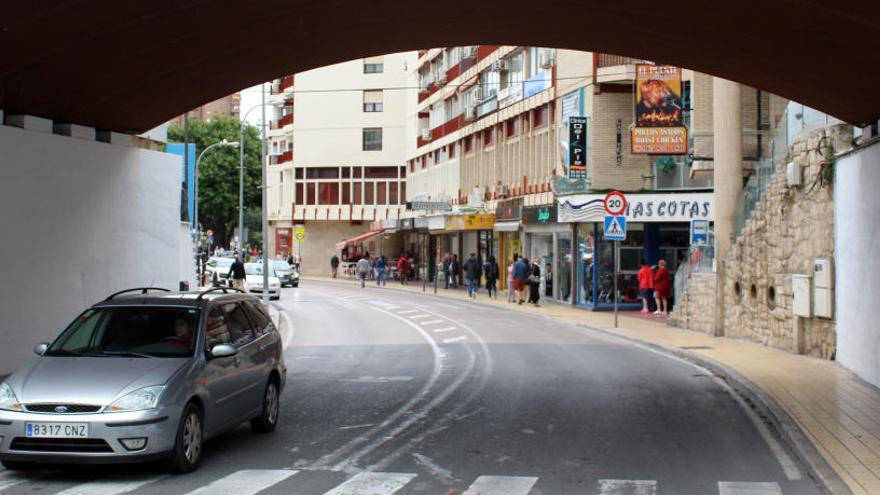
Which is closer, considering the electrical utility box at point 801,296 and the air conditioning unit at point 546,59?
the electrical utility box at point 801,296

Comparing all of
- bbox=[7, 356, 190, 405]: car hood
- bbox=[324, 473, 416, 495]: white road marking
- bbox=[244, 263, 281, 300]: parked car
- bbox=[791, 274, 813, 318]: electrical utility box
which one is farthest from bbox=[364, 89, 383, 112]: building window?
bbox=[324, 473, 416, 495]: white road marking

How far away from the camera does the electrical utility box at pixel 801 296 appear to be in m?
18.4

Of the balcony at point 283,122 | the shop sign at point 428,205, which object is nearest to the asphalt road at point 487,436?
the shop sign at point 428,205

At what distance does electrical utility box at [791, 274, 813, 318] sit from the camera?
18391 millimetres

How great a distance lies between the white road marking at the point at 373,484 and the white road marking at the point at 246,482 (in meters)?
0.60

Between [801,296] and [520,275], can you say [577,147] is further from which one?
[801,296]

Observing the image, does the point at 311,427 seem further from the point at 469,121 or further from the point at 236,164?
the point at 236,164

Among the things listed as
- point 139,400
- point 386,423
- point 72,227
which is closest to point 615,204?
point 72,227

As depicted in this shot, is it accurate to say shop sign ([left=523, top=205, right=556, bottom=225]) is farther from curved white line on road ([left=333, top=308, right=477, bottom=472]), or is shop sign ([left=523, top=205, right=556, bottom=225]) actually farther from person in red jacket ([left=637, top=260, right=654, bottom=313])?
curved white line on road ([left=333, top=308, right=477, bottom=472])

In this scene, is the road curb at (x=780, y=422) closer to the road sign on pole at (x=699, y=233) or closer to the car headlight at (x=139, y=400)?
the car headlight at (x=139, y=400)

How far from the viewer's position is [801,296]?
18656 mm

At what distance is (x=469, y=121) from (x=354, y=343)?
2981 centimetres

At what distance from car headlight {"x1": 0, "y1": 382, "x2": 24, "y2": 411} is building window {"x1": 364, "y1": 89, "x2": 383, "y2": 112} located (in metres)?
69.6

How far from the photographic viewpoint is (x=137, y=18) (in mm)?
12180
